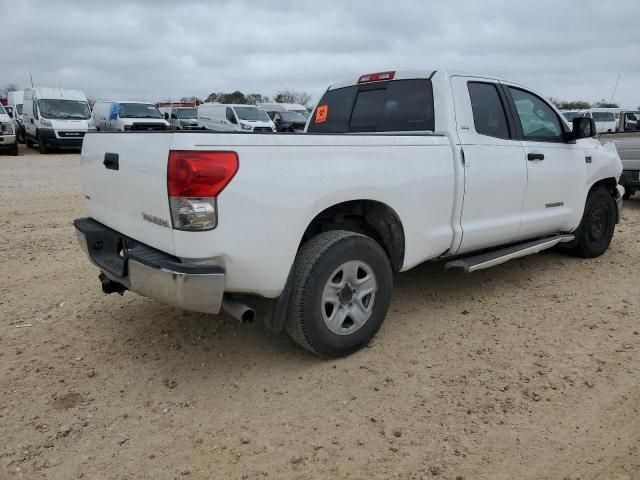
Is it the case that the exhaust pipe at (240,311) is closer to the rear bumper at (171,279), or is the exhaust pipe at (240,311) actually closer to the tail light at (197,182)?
the rear bumper at (171,279)

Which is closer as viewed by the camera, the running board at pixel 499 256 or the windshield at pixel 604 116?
the running board at pixel 499 256

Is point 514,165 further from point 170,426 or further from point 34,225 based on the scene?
point 34,225

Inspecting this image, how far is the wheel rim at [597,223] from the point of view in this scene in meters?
5.70

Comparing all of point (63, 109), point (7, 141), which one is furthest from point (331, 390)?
point (63, 109)

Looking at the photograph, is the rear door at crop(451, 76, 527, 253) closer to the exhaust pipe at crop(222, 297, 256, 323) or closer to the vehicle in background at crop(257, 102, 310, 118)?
the exhaust pipe at crop(222, 297, 256, 323)

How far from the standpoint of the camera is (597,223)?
5.81m

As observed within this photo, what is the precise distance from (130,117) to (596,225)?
780 inches

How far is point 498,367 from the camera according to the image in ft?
11.1

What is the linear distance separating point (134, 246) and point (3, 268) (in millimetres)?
2879

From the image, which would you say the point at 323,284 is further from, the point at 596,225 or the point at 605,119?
the point at 605,119

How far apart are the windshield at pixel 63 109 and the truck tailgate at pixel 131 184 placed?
58.3ft

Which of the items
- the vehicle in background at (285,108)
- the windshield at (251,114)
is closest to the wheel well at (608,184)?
the windshield at (251,114)

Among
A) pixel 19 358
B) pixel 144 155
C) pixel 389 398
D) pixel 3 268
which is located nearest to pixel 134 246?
pixel 144 155

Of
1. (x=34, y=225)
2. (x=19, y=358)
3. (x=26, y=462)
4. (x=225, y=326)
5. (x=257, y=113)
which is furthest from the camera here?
(x=257, y=113)
